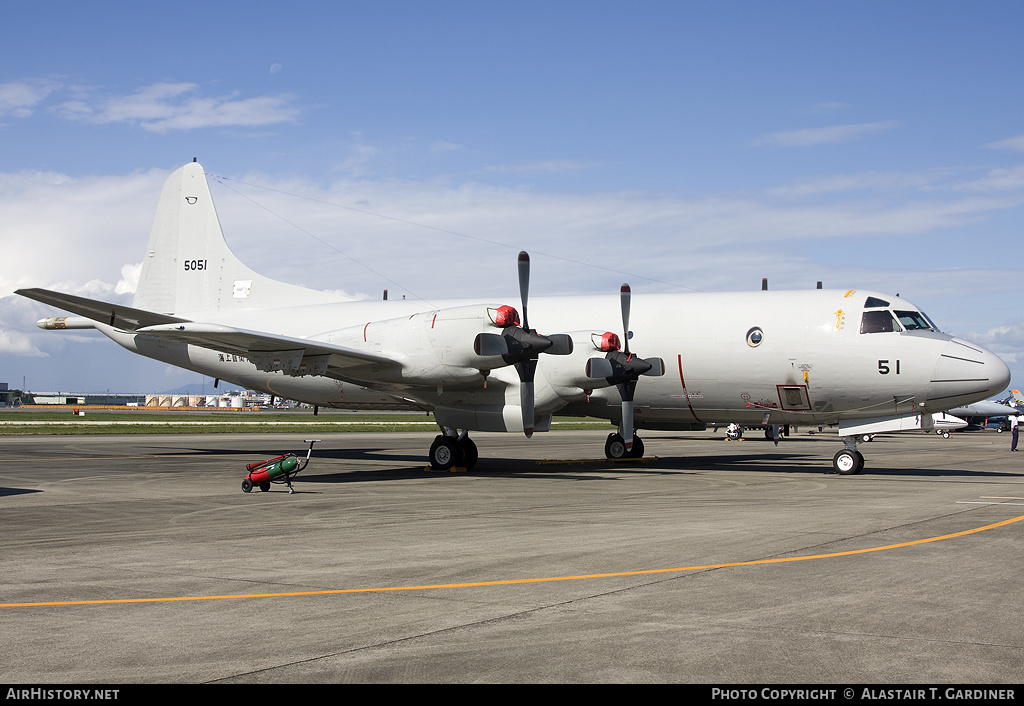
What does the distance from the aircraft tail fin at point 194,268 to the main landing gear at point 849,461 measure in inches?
644

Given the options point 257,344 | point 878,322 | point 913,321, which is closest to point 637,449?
point 878,322

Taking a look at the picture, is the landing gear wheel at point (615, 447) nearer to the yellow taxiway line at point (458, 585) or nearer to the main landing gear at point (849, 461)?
the main landing gear at point (849, 461)

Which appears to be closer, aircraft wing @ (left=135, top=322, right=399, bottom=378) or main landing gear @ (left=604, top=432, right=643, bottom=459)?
aircraft wing @ (left=135, top=322, right=399, bottom=378)

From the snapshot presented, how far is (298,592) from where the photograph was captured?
816 centimetres

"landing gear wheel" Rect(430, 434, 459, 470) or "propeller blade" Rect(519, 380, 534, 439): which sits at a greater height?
"propeller blade" Rect(519, 380, 534, 439)

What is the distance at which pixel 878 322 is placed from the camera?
848 inches

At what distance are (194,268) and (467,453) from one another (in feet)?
40.2

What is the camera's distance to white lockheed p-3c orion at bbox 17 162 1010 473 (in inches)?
819

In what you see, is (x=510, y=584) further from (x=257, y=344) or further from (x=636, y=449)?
(x=636, y=449)

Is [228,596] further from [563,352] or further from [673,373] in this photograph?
[673,373]

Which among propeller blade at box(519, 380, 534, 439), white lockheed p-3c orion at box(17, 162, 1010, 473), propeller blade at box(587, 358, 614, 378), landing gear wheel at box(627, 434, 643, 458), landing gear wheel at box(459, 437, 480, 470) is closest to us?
white lockheed p-3c orion at box(17, 162, 1010, 473)

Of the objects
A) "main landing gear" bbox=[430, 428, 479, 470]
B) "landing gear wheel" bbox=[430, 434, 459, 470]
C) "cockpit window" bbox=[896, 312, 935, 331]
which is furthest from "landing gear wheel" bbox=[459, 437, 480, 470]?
"cockpit window" bbox=[896, 312, 935, 331]

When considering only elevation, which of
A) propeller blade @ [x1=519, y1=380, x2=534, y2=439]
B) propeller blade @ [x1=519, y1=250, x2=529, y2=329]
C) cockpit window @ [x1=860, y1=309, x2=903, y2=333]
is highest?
propeller blade @ [x1=519, y1=250, x2=529, y2=329]

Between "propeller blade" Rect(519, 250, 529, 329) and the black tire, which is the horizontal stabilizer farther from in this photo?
"propeller blade" Rect(519, 250, 529, 329)
